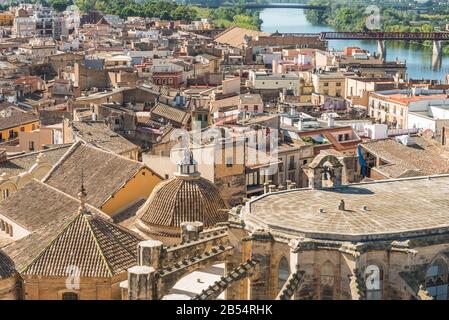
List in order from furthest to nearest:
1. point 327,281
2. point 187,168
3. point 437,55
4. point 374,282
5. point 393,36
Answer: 1. point 393,36
2. point 437,55
3. point 187,168
4. point 327,281
5. point 374,282

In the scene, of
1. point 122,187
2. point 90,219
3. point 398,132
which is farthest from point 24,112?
point 90,219

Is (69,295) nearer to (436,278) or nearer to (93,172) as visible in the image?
(436,278)

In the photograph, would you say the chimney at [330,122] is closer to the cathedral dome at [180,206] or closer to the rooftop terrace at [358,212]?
the cathedral dome at [180,206]

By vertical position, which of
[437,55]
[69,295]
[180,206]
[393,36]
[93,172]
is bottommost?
[69,295]

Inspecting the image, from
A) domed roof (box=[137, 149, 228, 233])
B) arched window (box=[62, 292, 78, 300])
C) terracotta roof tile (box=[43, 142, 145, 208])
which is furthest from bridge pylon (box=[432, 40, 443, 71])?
arched window (box=[62, 292, 78, 300])

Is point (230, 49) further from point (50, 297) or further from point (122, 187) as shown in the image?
point (50, 297)

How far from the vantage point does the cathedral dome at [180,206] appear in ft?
77.5

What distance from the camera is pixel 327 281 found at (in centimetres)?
1781

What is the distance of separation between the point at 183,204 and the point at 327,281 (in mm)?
6906

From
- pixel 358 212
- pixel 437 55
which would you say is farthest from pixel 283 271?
pixel 437 55

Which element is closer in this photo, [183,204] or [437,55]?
[183,204]

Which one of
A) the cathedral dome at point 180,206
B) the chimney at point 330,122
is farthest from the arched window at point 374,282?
the chimney at point 330,122

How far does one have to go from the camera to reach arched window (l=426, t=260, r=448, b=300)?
18.4 metres

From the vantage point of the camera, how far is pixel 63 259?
19.8m
